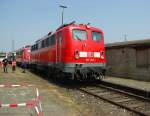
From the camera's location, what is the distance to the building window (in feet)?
69.9

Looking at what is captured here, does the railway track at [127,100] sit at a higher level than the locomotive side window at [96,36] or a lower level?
lower

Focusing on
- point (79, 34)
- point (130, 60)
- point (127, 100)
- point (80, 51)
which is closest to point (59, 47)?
point (79, 34)

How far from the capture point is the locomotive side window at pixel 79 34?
60.4 feet

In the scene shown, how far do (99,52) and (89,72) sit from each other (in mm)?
1434

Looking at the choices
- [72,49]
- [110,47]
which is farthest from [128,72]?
[72,49]

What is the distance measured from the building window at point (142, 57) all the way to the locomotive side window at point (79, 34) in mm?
4780

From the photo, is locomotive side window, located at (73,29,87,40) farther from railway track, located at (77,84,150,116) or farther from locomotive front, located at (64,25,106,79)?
railway track, located at (77,84,150,116)

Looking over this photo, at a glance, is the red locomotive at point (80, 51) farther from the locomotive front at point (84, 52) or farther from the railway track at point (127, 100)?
the railway track at point (127, 100)

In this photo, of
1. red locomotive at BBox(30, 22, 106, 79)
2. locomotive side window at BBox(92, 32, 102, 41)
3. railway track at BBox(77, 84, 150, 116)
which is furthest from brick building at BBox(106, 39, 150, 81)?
railway track at BBox(77, 84, 150, 116)

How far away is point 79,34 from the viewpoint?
18594 millimetres

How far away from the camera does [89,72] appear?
1834 centimetres

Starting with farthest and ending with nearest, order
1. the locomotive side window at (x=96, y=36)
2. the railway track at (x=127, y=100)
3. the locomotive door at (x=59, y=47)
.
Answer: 1. the locomotive door at (x=59, y=47)
2. the locomotive side window at (x=96, y=36)
3. the railway track at (x=127, y=100)

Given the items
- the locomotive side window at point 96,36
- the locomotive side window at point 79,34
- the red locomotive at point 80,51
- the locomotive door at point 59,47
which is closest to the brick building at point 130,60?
the locomotive side window at point 96,36

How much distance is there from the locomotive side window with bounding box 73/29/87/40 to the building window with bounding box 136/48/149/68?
4.78m
